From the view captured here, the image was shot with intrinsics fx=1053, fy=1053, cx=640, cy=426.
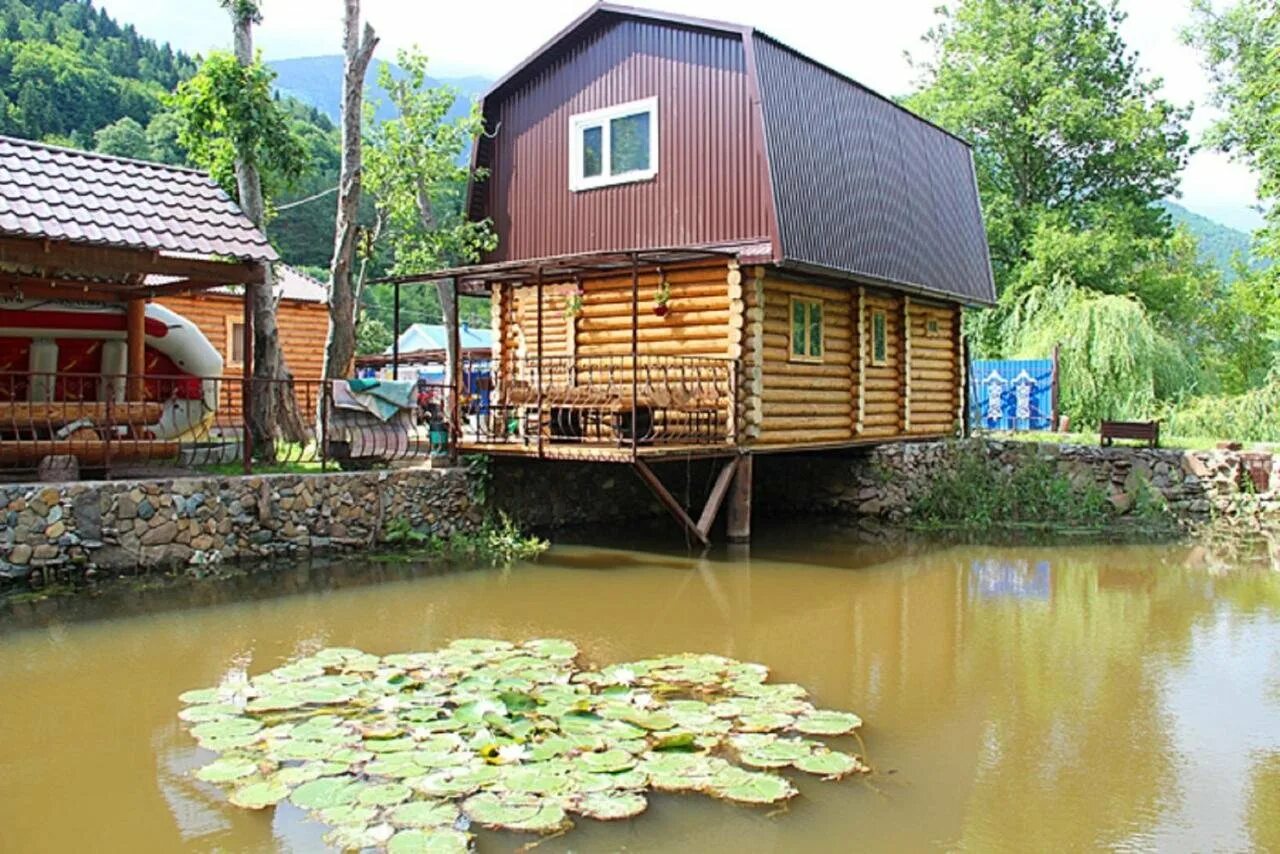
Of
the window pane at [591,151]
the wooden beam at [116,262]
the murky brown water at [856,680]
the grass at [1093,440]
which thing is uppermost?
the window pane at [591,151]

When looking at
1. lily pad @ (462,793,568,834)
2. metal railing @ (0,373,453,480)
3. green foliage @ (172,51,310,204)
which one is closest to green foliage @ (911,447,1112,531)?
metal railing @ (0,373,453,480)

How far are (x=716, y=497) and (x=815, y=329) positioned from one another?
3212mm

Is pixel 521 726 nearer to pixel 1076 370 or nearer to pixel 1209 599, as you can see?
pixel 1209 599

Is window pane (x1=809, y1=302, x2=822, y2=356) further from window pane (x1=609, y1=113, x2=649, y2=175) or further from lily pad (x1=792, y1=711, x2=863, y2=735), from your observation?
lily pad (x1=792, y1=711, x2=863, y2=735)

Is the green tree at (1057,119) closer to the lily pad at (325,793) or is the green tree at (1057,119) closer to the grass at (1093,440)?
the grass at (1093,440)

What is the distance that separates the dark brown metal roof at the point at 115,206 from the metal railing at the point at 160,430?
1377 millimetres

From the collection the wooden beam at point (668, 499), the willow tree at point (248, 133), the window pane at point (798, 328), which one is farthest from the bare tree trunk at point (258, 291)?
the window pane at point (798, 328)

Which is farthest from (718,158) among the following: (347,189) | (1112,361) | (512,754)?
(1112,361)

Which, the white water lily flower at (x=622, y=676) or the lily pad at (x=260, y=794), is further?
the white water lily flower at (x=622, y=676)

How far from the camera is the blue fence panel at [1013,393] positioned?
2320cm

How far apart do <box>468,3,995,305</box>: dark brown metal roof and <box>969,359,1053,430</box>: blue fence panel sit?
7.26m

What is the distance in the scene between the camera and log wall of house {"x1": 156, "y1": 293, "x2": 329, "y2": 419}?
1958 centimetres

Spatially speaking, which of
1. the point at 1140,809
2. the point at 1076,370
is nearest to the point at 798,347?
the point at 1140,809

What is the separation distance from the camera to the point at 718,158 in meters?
13.4
